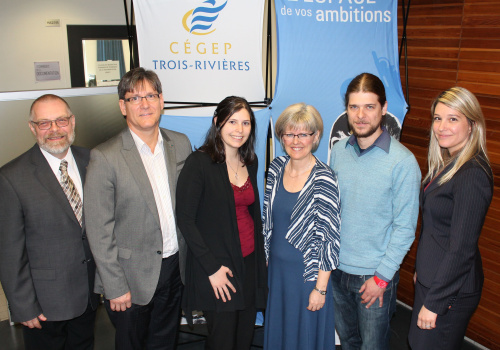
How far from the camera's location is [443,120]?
1.85 meters

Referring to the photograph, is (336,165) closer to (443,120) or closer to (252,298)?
(443,120)

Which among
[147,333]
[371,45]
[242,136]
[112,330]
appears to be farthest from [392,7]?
[112,330]

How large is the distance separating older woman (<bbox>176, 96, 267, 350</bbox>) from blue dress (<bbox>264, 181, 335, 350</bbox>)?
0.08 metres

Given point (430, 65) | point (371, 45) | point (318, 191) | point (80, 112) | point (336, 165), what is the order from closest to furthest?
point (318, 191) < point (336, 165) < point (80, 112) < point (371, 45) < point (430, 65)

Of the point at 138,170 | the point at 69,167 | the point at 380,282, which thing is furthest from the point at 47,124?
the point at 380,282

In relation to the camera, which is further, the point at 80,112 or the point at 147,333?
the point at 80,112

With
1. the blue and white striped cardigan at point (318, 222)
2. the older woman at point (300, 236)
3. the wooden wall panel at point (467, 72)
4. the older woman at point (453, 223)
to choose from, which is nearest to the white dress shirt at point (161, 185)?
the older woman at point (300, 236)

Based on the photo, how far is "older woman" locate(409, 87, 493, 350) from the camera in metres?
1.72

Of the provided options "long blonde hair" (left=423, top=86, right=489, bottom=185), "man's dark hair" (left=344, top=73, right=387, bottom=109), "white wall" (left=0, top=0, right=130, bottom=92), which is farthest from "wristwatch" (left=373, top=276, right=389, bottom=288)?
"white wall" (left=0, top=0, right=130, bottom=92)

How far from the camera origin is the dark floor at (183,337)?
9.89 feet

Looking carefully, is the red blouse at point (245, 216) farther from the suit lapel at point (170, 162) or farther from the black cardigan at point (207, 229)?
the suit lapel at point (170, 162)

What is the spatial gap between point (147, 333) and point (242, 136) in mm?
1201

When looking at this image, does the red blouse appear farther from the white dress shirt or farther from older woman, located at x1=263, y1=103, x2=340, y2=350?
the white dress shirt

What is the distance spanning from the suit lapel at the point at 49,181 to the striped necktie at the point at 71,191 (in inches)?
1.2
